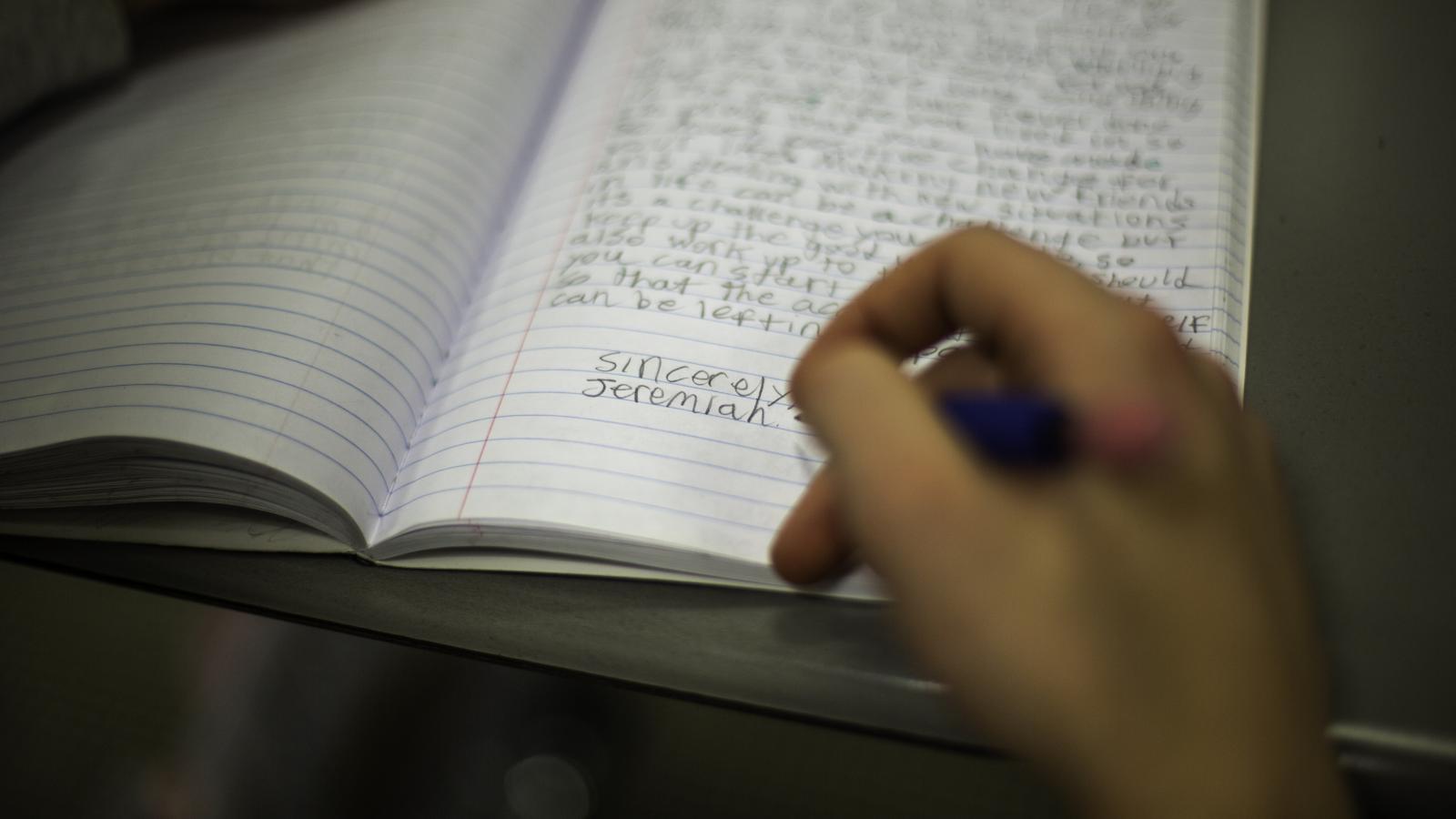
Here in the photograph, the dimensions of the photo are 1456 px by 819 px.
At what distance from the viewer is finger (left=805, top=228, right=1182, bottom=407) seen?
219 mm

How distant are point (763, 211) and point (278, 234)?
0.79 feet

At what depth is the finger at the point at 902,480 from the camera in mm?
207

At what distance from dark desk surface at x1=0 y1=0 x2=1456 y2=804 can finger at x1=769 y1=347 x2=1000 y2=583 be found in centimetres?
2

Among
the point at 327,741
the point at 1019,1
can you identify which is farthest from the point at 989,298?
the point at 327,741

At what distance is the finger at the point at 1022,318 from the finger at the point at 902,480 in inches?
1.3

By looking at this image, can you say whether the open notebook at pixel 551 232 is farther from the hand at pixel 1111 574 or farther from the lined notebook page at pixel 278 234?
the hand at pixel 1111 574

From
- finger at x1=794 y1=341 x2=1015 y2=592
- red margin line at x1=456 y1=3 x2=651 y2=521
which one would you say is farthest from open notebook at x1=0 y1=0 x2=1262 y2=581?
finger at x1=794 y1=341 x2=1015 y2=592

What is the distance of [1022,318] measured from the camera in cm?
24

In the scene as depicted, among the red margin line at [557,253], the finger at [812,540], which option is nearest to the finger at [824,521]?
the finger at [812,540]

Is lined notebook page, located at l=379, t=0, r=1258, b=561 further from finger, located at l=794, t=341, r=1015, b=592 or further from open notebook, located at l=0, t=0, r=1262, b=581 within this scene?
finger, located at l=794, t=341, r=1015, b=592

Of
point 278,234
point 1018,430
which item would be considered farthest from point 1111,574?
point 278,234

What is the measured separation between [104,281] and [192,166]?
0.09m

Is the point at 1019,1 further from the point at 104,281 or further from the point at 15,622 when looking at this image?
the point at 15,622

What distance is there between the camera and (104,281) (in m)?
0.45
